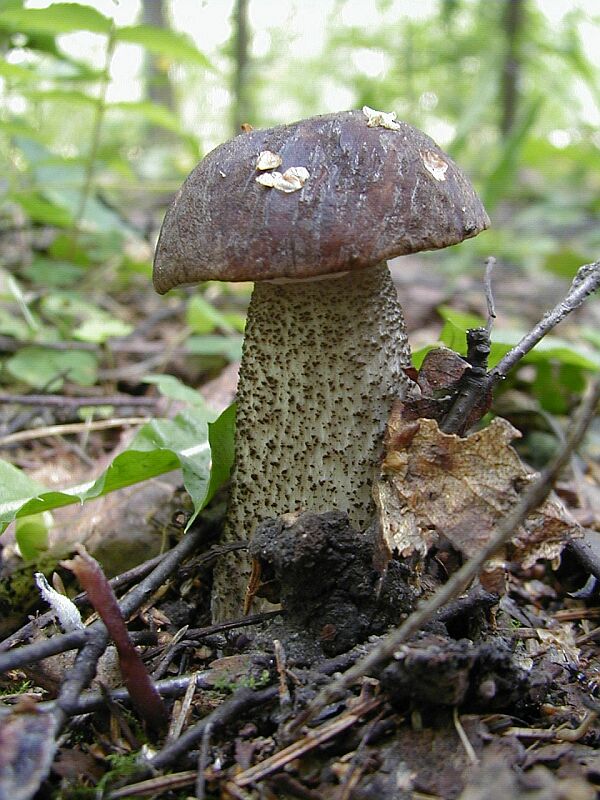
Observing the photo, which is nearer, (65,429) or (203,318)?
(65,429)

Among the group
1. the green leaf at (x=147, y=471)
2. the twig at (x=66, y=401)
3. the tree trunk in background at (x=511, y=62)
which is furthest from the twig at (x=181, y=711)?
the tree trunk in background at (x=511, y=62)

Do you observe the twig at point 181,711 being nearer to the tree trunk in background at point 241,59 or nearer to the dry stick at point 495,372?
the dry stick at point 495,372

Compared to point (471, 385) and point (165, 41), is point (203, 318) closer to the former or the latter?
point (165, 41)

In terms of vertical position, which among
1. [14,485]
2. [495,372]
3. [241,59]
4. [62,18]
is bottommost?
[14,485]

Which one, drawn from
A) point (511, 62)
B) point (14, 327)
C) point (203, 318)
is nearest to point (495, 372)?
point (203, 318)

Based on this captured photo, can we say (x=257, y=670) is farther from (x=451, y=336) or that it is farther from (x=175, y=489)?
(x=451, y=336)

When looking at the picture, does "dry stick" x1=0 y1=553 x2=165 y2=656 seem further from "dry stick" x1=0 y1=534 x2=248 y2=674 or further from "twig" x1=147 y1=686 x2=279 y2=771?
"twig" x1=147 y1=686 x2=279 y2=771
